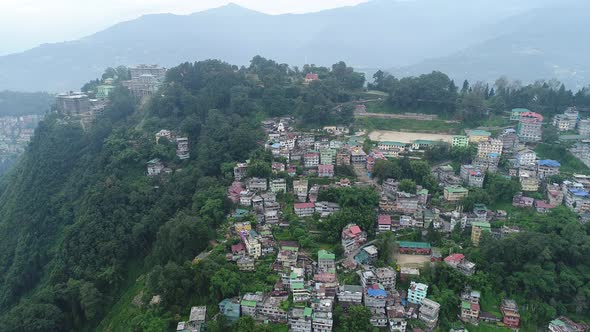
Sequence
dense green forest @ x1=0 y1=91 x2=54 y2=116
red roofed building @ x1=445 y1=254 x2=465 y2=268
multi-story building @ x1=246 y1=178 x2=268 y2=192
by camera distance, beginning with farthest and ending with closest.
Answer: dense green forest @ x1=0 y1=91 x2=54 y2=116 → multi-story building @ x1=246 y1=178 x2=268 y2=192 → red roofed building @ x1=445 y1=254 x2=465 y2=268

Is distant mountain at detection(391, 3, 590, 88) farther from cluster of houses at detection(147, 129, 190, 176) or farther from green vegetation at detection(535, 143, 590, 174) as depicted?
cluster of houses at detection(147, 129, 190, 176)

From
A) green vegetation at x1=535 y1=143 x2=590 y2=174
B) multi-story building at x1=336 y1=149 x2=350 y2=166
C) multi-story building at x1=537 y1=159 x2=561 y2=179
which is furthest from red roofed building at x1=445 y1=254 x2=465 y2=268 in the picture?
green vegetation at x1=535 y1=143 x2=590 y2=174

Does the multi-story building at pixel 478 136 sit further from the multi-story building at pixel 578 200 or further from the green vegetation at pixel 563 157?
the multi-story building at pixel 578 200

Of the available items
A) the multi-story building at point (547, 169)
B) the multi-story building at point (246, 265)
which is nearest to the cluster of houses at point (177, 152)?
the multi-story building at point (246, 265)

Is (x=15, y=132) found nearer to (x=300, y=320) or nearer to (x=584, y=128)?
(x=300, y=320)

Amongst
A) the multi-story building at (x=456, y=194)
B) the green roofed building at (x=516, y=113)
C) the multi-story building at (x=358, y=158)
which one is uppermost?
the green roofed building at (x=516, y=113)

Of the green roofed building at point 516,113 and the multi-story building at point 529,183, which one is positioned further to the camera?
the green roofed building at point 516,113

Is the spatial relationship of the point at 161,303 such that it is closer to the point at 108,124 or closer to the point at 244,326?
the point at 244,326
